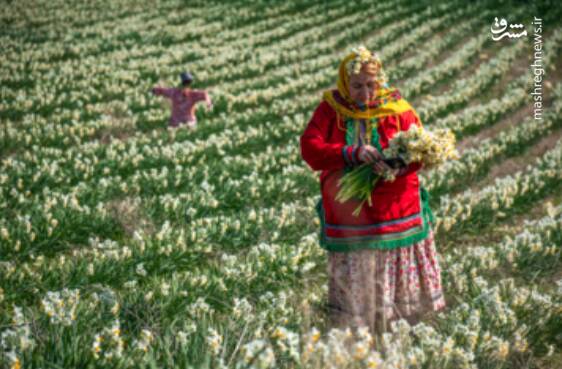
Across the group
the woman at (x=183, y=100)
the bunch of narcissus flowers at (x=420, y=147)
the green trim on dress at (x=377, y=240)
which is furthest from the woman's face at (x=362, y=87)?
the woman at (x=183, y=100)

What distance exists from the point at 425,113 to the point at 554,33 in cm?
1079

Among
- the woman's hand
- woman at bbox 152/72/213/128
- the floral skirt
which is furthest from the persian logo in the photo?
the woman's hand

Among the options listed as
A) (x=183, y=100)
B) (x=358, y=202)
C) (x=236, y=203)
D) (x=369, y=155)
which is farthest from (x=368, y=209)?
(x=183, y=100)

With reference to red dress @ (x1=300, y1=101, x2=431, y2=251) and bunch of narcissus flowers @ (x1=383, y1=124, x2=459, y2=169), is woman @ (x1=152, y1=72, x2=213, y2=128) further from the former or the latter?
bunch of narcissus flowers @ (x1=383, y1=124, x2=459, y2=169)

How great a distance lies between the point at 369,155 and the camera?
4.02 metres

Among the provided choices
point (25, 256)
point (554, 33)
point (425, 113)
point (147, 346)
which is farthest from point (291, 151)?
point (554, 33)

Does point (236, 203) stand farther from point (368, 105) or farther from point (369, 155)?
point (369, 155)

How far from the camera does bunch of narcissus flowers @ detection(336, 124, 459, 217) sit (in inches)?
154

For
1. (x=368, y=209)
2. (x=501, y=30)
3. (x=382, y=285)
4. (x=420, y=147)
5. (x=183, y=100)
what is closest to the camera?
(x=420, y=147)

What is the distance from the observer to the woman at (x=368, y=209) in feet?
13.7

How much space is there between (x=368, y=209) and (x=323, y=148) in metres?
0.61

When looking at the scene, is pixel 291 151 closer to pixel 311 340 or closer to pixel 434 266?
pixel 434 266

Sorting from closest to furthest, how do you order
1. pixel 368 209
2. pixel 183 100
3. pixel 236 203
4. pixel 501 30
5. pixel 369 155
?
1. pixel 369 155
2. pixel 368 209
3. pixel 236 203
4. pixel 183 100
5. pixel 501 30

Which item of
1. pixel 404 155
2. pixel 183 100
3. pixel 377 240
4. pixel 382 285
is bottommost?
pixel 382 285
